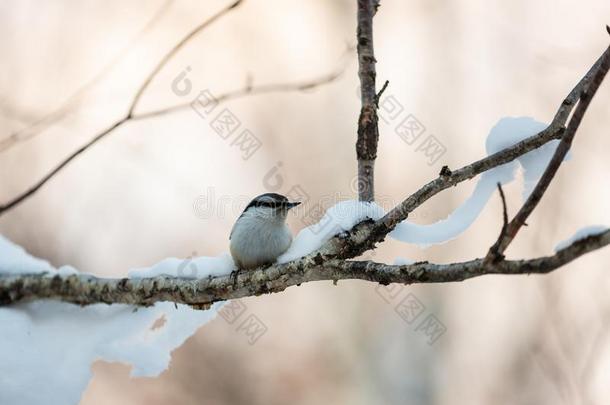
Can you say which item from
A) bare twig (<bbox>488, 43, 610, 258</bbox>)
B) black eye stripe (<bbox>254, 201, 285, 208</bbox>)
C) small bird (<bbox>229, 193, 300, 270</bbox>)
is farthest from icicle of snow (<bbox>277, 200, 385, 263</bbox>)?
black eye stripe (<bbox>254, 201, 285, 208</bbox>)

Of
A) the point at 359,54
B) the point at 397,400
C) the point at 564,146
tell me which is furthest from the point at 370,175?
the point at 397,400

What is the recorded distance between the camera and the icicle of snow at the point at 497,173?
1.79 meters

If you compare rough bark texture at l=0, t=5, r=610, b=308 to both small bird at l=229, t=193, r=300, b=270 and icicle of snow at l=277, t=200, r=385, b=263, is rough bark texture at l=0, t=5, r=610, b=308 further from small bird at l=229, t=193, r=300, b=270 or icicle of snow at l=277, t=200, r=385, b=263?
small bird at l=229, t=193, r=300, b=270

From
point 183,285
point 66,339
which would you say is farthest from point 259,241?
point 66,339

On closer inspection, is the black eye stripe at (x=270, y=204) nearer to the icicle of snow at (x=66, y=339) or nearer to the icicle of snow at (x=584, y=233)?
the icicle of snow at (x=66, y=339)

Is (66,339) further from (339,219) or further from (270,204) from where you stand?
(270,204)

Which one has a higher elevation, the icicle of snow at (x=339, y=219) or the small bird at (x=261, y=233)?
the small bird at (x=261, y=233)

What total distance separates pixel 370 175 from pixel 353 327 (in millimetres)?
4075

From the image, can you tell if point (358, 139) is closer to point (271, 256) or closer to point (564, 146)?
point (271, 256)

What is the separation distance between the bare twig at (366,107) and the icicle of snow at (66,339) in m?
0.60

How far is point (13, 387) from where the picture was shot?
5.75 feet

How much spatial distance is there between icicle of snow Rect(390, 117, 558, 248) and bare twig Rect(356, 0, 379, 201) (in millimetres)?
307

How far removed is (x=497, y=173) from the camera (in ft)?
5.98

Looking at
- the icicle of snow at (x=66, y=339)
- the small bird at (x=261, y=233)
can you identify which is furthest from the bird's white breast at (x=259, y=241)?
the icicle of snow at (x=66, y=339)
